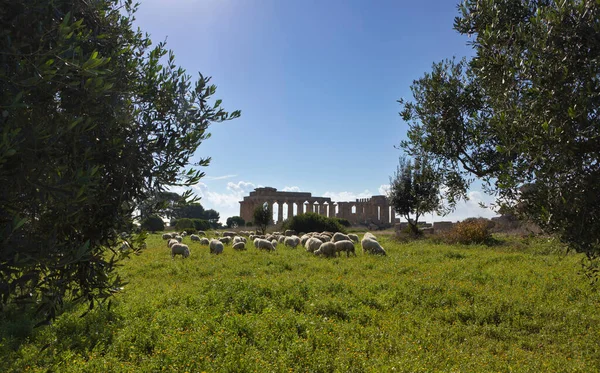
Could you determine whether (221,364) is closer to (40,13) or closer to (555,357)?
(40,13)

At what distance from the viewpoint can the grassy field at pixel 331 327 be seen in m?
7.27

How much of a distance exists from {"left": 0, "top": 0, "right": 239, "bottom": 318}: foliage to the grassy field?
93 centimetres

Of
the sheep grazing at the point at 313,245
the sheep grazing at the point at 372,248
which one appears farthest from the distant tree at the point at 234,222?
the sheep grazing at the point at 372,248

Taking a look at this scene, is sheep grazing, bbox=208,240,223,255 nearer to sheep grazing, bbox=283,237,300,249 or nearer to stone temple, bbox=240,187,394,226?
sheep grazing, bbox=283,237,300,249

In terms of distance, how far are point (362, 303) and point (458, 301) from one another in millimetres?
3058

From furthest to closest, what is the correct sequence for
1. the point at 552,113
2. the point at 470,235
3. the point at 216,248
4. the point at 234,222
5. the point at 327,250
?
1. the point at 234,222
2. the point at 470,235
3. the point at 216,248
4. the point at 327,250
5. the point at 552,113

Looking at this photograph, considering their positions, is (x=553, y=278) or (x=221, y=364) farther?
(x=553, y=278)

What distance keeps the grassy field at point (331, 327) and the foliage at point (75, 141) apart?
0.93 m

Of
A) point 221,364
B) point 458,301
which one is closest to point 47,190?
point 221,364

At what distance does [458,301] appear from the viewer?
11641 millimetres

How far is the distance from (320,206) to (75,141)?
8358cm

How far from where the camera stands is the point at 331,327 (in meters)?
9.01

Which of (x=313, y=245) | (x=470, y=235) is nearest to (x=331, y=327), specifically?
(x=313, y=245)

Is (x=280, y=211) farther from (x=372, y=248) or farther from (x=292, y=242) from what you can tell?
(x=372, y=248)
